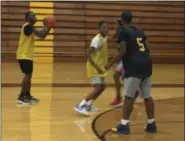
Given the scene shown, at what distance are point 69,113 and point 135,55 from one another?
172 centimetres

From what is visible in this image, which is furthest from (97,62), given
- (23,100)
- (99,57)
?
(23,100)

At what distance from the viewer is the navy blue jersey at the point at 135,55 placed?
4902mm

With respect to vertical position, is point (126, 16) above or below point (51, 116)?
above

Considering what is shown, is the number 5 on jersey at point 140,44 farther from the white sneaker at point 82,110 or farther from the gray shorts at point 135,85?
the white sneaker at point 82,110

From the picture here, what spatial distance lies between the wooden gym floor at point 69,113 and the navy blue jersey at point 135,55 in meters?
0.74

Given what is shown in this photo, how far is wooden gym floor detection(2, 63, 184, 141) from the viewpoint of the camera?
16.4ft

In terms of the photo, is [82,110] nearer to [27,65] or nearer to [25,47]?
[27,65]

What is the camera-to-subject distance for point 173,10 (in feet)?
43.9

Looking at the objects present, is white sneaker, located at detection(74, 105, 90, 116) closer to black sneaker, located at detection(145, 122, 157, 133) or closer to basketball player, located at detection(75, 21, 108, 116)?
basketball player, located at detection(75, 21, 108, 116)

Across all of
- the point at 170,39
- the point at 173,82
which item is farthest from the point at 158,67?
the point at 173,82

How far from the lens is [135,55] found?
494 centimetres

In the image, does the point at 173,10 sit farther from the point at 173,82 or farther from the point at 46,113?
the point at 46,113

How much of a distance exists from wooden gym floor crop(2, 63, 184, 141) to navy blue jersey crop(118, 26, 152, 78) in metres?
0.74

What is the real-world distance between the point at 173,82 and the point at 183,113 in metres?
3.43
